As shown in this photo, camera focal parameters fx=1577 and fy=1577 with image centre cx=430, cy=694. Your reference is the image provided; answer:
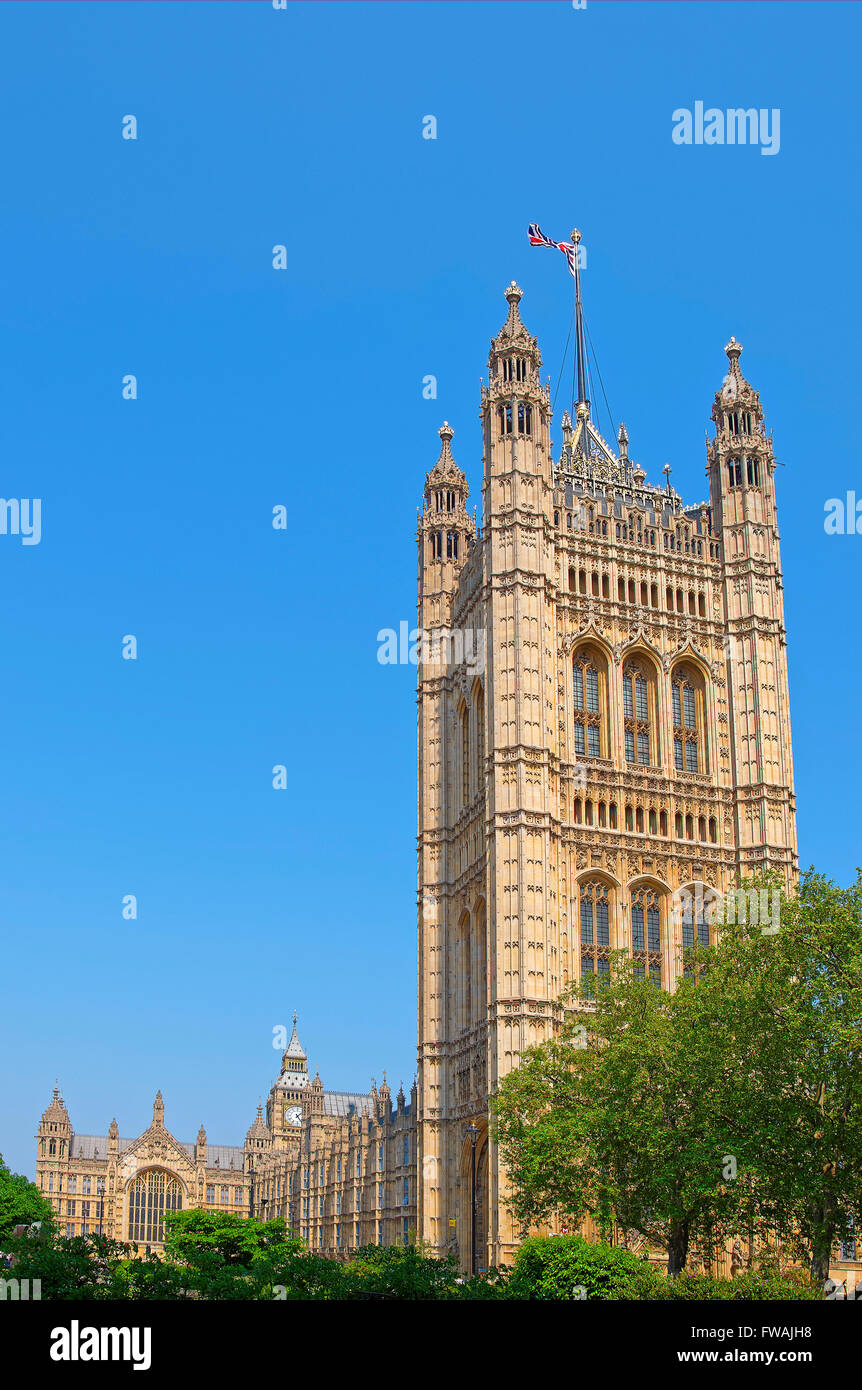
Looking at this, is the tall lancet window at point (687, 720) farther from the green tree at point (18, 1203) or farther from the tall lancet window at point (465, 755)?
the green tree at point (18, 1203)

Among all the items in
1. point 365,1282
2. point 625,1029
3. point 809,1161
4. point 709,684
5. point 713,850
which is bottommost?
point 365,1282

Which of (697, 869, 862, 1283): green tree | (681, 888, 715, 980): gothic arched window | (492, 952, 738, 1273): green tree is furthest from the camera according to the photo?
(681, 888, 715, 980): gothic arched window

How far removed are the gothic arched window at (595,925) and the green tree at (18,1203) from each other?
31.8 m

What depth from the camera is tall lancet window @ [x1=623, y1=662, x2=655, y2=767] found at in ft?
234

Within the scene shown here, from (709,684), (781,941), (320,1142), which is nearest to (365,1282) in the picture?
(781,941)

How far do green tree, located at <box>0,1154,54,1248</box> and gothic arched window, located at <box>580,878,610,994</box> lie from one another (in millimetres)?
31780

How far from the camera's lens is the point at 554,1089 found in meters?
50.2

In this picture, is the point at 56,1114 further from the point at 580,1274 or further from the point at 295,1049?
the point at 580,1274

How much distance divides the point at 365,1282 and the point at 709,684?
141ft

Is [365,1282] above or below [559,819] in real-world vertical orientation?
below

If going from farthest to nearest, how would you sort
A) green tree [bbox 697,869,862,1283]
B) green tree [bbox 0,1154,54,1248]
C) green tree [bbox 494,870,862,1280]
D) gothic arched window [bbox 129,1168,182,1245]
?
gothic arched window [bbox 129,1168,182,1245]
green tree [bbox 0,1154,54,1248]
green tree [bbox 494,870,862,1280]
green tree [bbox 697,869,862,1283]

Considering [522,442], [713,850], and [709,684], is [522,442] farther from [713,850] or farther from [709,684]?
[713,850]

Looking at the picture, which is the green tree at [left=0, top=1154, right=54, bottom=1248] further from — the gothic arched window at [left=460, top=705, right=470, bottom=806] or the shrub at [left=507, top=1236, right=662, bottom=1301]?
the shrub at [left=507, top=1236, right=662, bottom=1301]

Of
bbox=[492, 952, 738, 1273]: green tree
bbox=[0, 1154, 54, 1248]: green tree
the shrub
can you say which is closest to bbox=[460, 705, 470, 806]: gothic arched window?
bbox=[492, 952, 738, 1273]: green tree
